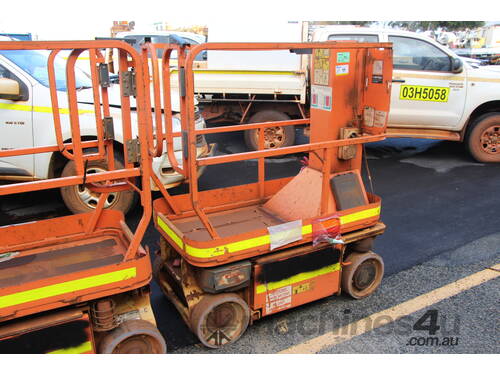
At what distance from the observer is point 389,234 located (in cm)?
511

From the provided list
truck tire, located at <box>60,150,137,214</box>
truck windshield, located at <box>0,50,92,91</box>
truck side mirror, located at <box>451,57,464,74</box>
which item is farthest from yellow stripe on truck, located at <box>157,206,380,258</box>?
truck side mirror, located at <box>451,57,464,74</box>

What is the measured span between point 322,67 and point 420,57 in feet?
14.1

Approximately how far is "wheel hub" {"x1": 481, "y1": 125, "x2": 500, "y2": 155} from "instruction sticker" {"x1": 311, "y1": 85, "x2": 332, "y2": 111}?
5.00m

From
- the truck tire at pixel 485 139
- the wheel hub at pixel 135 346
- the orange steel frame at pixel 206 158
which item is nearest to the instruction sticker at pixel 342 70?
the orange steel frame at pixel 206 158

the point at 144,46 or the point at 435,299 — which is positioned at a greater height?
the point at 144,46

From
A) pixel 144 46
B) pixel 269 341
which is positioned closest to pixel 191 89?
pixel 144 46

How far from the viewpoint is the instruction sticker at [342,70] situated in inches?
145

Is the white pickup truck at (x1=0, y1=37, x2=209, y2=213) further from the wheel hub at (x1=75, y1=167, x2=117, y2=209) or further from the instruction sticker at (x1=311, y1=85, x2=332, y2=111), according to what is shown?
the instruction sticker at (x1=311, y1=85, x2=332, y2=111)

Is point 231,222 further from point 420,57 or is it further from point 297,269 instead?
point 420,57

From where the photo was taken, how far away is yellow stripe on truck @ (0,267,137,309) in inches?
99.6

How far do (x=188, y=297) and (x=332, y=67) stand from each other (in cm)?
208

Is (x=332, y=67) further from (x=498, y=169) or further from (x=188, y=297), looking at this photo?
(x=498, y=169)

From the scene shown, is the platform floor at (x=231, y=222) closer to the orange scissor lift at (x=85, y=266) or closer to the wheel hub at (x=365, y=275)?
the orange scissor lift at (x=85, y=266)

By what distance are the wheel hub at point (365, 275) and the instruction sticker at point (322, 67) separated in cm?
154
